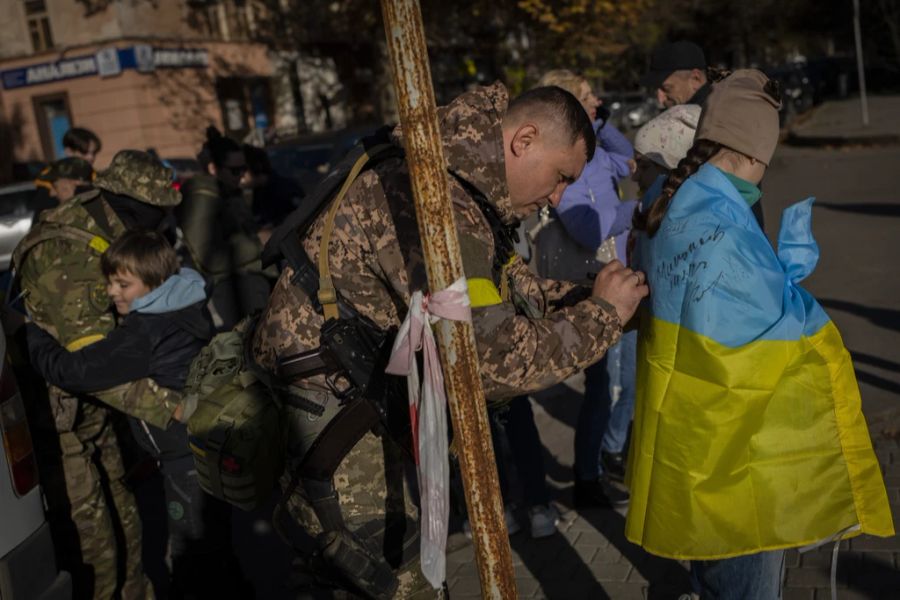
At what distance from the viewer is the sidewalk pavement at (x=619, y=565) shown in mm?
3615

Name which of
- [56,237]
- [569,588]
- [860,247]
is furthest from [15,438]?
[860,247]

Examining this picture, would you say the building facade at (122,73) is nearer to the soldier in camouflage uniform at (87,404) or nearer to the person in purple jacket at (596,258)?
the person in purple jacket at (596,258)

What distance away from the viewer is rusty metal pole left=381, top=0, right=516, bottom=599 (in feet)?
6.39

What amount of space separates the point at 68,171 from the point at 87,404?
2164 millimetres

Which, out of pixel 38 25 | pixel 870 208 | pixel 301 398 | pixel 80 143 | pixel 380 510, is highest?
pixel 38 25

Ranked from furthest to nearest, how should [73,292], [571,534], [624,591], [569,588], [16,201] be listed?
[16,201], [571,534], [569,588], [624,591], [73,292]

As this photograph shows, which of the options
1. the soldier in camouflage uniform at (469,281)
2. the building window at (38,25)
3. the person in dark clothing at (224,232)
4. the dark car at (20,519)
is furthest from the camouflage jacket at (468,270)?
the building window at (38,25)

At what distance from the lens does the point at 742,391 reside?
2.42 meters

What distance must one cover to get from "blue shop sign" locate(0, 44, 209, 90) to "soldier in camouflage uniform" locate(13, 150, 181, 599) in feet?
79.4

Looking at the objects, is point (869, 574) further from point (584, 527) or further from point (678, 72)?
point (678, 72)

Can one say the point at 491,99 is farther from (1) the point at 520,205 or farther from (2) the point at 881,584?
(2) the point at 881,584

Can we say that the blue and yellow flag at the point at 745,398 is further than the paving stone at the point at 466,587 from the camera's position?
No

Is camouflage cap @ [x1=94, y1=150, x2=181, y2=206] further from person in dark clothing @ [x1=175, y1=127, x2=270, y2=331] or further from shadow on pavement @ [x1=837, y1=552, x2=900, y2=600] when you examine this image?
shadow on pavement @ [x1=837, y1=552, x2=900, y2=600]

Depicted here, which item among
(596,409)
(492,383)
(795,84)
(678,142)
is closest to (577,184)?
(678,142)
